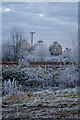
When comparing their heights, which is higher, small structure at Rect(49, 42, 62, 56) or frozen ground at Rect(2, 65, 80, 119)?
small structure at Rect(49, 42, 62, 56)

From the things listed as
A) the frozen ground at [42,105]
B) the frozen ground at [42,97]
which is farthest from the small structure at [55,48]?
the frozen ground at [42,105]

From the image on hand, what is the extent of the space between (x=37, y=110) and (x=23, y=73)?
2.53m

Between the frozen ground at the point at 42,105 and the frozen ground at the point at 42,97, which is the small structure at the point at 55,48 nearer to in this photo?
the frozen ground at the point at 42,97

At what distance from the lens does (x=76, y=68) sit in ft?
17.7

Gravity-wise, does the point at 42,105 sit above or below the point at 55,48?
below

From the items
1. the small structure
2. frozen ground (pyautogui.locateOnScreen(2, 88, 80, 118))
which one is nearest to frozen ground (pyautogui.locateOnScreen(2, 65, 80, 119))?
frozen ground (pyautogui.locateOnScreen(2, 88, 80, 118))

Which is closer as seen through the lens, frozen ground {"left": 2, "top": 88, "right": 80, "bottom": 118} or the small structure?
frozen ground {"left": 2, "top": 88, "right": 80, "bottom": 118}

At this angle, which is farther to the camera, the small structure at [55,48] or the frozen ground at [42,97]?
the small structure at [55,48]

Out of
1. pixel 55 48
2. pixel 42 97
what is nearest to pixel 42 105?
pixel 42 97

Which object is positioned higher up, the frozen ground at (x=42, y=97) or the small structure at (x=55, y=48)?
the small structure at (x=55, y=48)

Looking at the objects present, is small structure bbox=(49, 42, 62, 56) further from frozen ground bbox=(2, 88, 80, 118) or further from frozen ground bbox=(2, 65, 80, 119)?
frozen ground bbox=(2, 88, 80, 118)

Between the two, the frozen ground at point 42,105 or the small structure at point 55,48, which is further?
the small structure at point 55,48

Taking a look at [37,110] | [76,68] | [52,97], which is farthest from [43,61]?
[37,110]

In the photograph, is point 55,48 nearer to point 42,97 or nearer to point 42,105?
point 42,97
